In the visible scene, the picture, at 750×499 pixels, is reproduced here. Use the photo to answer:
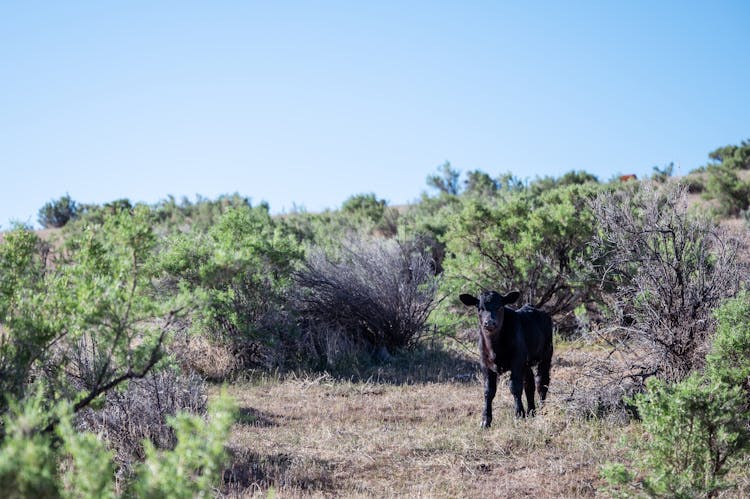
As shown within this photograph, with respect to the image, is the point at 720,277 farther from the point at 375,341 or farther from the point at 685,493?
the point at 375,341

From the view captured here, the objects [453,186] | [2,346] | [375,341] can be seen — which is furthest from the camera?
[453,186]

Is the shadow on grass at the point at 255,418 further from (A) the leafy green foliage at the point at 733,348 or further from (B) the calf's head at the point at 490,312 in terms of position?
(A) the leafy green foliage at the point at 733,348

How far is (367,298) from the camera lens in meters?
12.2

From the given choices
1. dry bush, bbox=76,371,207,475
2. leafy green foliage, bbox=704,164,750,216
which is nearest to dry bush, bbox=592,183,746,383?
dry bush, bbox=76,371,207,475

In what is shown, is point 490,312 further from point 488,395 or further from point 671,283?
point 671,283

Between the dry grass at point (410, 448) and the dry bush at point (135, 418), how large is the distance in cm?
74

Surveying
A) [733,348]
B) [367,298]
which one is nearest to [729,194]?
[367,298]

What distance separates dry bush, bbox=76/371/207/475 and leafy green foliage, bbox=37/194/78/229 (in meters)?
33.5

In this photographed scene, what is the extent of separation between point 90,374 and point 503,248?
874 cm

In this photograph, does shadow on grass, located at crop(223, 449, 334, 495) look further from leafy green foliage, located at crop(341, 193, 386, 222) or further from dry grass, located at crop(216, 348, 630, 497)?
Result: leafy green foliage, located at crop(341, 193, 386, 222)

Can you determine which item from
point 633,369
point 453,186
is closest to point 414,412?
point 633,369

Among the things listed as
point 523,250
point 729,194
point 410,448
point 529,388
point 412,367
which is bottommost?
point 410,448

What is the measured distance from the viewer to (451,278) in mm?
13531

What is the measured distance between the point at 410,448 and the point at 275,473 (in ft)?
4.78
